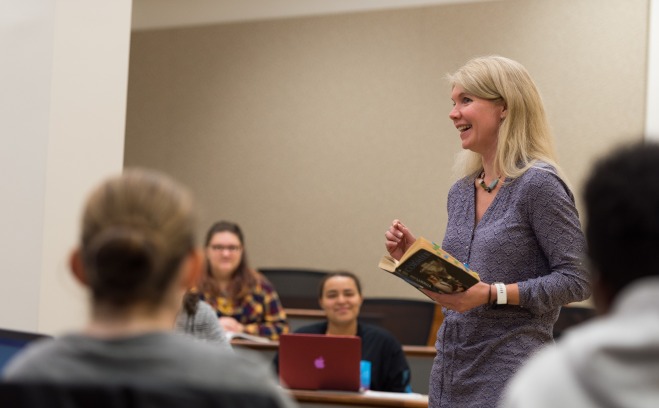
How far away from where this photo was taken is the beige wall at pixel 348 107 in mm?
7500

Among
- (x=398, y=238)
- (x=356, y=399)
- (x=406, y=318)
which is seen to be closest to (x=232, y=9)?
(x=406, y=318)

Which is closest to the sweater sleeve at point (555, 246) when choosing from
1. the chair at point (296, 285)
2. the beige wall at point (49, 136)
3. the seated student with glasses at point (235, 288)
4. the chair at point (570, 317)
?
the beige wall at point (49, 136)

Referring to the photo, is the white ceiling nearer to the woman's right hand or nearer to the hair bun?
the woman's right hand

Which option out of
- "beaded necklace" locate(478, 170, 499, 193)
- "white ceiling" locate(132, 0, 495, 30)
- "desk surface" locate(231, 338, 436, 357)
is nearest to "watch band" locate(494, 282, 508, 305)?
"beaded necklace" locate(478, 170, 499, 193)

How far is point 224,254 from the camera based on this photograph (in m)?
5.99

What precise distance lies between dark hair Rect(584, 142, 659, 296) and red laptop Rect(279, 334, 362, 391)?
278 centimetres

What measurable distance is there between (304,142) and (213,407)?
7.44 meters

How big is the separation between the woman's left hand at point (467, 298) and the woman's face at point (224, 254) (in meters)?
3.74

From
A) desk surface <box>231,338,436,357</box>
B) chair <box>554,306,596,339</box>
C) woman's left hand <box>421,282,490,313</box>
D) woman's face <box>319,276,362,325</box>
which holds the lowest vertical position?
desk surface <box>231,338,436,357</box>

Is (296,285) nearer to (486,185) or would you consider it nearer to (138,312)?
(486,185)

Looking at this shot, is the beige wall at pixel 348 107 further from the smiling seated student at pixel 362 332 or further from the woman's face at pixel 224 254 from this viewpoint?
the smiling seated student at pixel 362 332

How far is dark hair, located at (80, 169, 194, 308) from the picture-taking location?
4.04 ft

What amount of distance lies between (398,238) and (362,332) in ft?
8.58

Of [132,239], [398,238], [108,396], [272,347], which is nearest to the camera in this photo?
[108,396]
